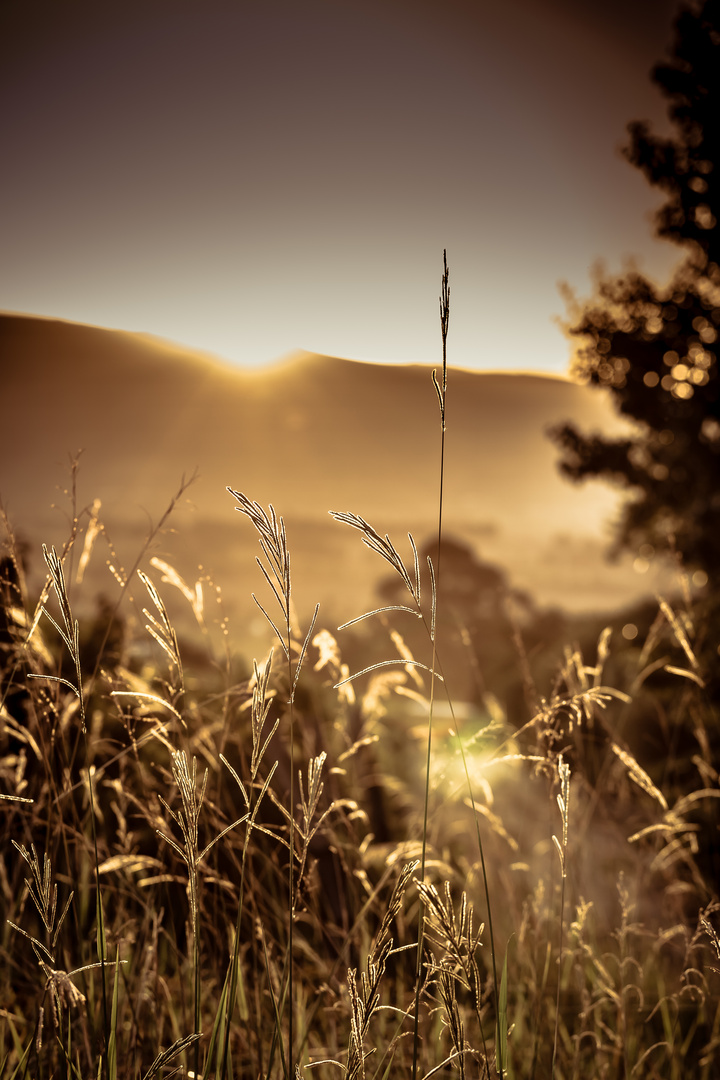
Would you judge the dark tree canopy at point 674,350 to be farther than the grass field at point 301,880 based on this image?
Yes

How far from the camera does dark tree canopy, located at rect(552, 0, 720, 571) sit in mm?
10680

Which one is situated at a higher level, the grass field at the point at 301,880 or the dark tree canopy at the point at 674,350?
the dark tree canopy at the point at 674,350

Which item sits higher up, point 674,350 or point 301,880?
point 674,350

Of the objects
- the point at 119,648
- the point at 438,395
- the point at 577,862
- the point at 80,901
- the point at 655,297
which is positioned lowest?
the point at 80,901

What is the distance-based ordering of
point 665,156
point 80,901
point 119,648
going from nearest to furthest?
point 80,901
point 119,648
point 665,156

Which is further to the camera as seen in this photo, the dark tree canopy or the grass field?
the dark tree canopy

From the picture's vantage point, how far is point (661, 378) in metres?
11.8

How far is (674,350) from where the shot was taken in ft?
38.3

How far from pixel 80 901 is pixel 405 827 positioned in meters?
1.82

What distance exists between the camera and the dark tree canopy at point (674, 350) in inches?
420

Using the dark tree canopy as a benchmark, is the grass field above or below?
below

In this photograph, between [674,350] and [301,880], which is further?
[674,350]

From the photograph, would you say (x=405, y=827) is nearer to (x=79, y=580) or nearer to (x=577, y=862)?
(x=577, y=862)

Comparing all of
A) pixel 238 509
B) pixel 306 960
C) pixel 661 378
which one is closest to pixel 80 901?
pixel 306 960
